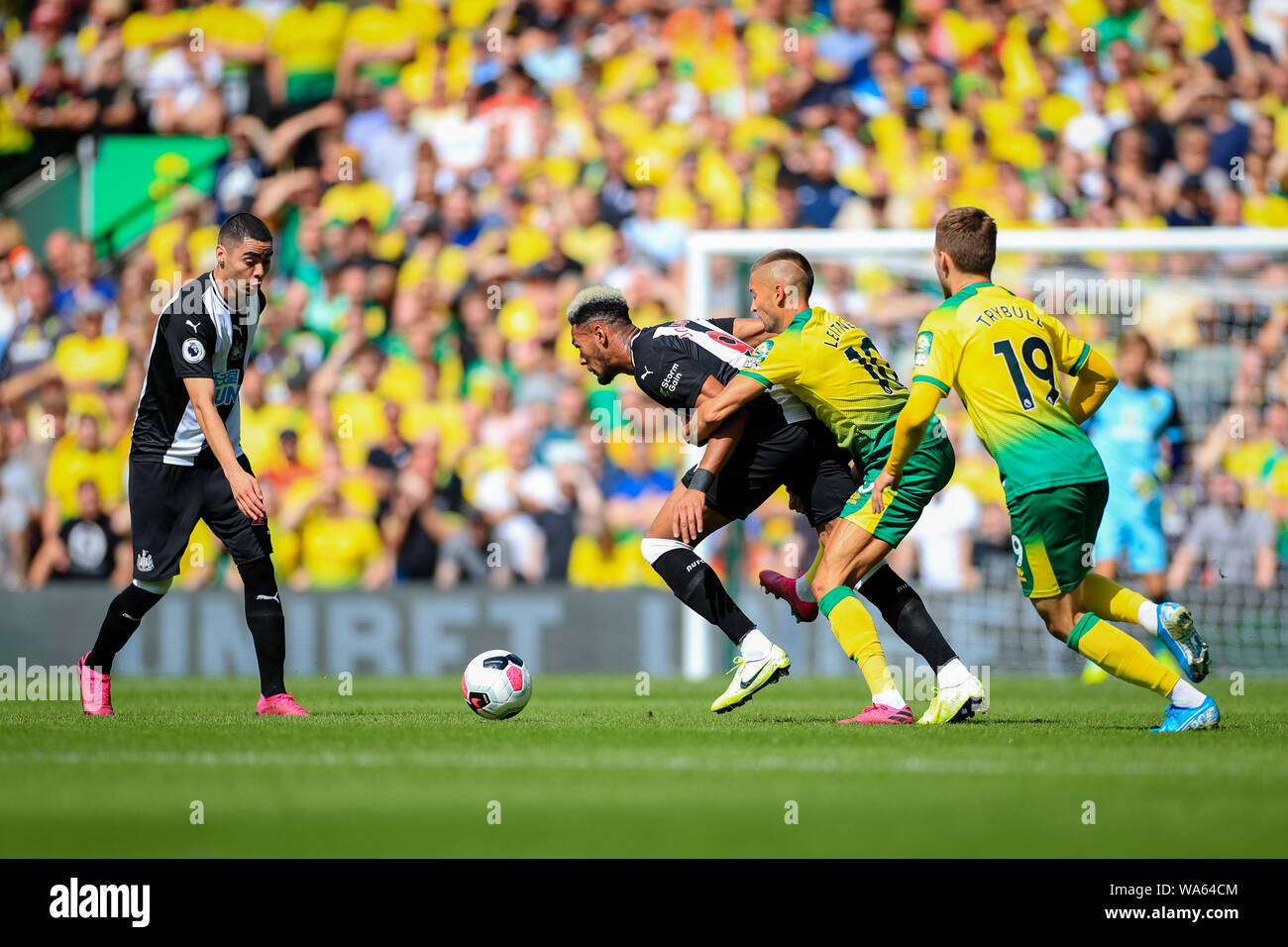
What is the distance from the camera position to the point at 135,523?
7.77 m

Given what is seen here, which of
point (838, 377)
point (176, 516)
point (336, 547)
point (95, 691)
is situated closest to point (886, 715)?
point (838, 377)

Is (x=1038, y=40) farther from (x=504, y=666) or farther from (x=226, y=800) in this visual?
(x=226, y=800)

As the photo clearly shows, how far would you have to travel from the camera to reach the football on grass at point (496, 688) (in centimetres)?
767

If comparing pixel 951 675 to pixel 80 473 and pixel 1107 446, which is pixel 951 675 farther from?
pixel 80 473

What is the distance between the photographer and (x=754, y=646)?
7.36m

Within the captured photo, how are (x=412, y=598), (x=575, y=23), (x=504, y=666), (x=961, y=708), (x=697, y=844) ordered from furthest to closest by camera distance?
(x=575, y=23) < (x=412, y=598) < (x=504, y=666) < (x=961, y=708) < (x=697, y=844)

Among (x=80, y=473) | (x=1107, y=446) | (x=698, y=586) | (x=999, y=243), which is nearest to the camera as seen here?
(x=698, y=586)

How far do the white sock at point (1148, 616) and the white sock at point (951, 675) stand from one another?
85cm

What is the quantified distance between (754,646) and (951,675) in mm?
890

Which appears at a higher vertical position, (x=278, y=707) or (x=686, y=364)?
(x=686, y=364)

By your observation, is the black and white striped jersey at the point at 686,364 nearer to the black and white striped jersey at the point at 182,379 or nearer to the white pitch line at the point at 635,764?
the black and white striped jersey at the point at 182,379

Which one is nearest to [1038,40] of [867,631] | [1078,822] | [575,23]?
[575,23]

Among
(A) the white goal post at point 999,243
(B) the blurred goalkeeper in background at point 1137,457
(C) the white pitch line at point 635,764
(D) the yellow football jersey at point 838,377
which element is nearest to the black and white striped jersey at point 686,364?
(D) the yellow football jersey at point 838,377
